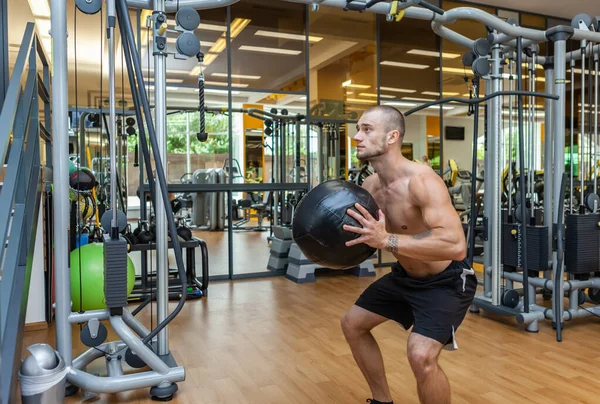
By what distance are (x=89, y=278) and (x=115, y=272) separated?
0.24m

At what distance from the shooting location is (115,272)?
2324mm

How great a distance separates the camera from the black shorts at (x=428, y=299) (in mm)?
2004

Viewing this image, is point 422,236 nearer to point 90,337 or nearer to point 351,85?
point 90,337

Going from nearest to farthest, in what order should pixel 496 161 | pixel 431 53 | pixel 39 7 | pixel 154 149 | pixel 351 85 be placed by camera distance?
pixel 154 149
pixel 496 161
pixel 39 7
pixel 351 85
pixel 431 53

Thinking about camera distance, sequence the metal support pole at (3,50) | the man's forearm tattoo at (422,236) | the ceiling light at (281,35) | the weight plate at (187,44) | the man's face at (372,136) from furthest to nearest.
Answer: the ceiling light at (281,35) → the metal support pole at (3,50) → the weight plate at (187,44) → the man's face at (372,136) → the man's forearm tattoo at (422,236)

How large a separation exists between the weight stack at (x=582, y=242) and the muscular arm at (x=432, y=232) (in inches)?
75.9

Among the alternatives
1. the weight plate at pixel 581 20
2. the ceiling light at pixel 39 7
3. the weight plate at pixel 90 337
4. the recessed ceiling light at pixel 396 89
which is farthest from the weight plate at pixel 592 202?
the ceiling light at pixel 39 7

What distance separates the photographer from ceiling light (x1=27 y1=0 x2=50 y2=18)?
4262mm

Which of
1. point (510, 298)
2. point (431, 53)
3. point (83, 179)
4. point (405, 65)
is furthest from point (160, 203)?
point (431, 53)

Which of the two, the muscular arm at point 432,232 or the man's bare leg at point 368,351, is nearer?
the muscular arm at point 432,232

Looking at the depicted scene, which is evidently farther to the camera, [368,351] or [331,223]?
[368,351]

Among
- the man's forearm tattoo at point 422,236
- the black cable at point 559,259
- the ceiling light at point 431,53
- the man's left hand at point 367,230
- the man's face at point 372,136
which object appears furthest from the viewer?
the ceiling light at point 431,53

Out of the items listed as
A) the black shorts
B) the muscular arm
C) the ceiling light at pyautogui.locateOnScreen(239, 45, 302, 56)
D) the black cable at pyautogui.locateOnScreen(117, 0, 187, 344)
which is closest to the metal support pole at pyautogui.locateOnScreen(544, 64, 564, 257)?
the black shorts

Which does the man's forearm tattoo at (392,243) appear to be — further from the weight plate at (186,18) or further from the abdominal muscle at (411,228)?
the weight plate at (186,18)
